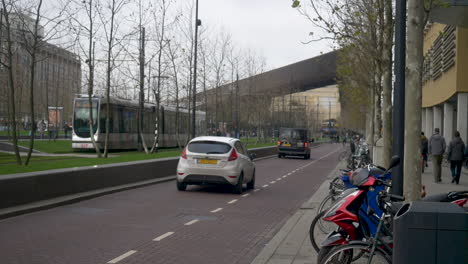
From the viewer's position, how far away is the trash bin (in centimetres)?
392

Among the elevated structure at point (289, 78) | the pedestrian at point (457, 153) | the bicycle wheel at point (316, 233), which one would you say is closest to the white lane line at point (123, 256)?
the bicycle wheel at point (316, 233)

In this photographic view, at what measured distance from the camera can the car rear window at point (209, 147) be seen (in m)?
16.1

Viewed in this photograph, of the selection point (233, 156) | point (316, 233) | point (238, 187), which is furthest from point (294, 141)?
point (316, 233)

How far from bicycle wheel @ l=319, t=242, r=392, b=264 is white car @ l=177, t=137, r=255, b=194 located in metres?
10.7

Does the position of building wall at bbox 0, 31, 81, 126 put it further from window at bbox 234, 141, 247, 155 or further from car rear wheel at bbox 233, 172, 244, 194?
car rear wheel at bbox 233, 172, 244, 194

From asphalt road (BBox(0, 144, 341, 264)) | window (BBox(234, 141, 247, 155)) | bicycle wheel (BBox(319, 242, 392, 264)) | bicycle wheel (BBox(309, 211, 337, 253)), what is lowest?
asphalt road (BBox(0, 144, 341, 264))

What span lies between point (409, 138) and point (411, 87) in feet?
2.30

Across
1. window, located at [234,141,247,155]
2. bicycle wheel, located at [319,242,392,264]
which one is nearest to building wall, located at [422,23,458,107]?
window, located at [234,141,247,155]

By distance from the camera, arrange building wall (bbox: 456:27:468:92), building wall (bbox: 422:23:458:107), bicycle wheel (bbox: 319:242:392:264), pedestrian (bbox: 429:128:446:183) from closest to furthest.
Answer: bicycle wheel (bbox: 319:242:392:264)
pedestrian (bbox: 429:128:446:183)
building wall (bbox: 456:27:468:92)
building wall (bbox: 422:23:458:107)

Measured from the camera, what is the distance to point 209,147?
16.2 meters

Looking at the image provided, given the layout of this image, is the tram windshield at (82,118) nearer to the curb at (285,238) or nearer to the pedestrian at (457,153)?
the pedestrian at (457,153)

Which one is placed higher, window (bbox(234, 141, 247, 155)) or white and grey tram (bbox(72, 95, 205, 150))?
white and grey tram (bbox(72, 95, 205, 150))

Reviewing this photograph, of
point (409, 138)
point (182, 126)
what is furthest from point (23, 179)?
point (182, 126)

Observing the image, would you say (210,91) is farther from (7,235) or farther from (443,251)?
(443,251)
